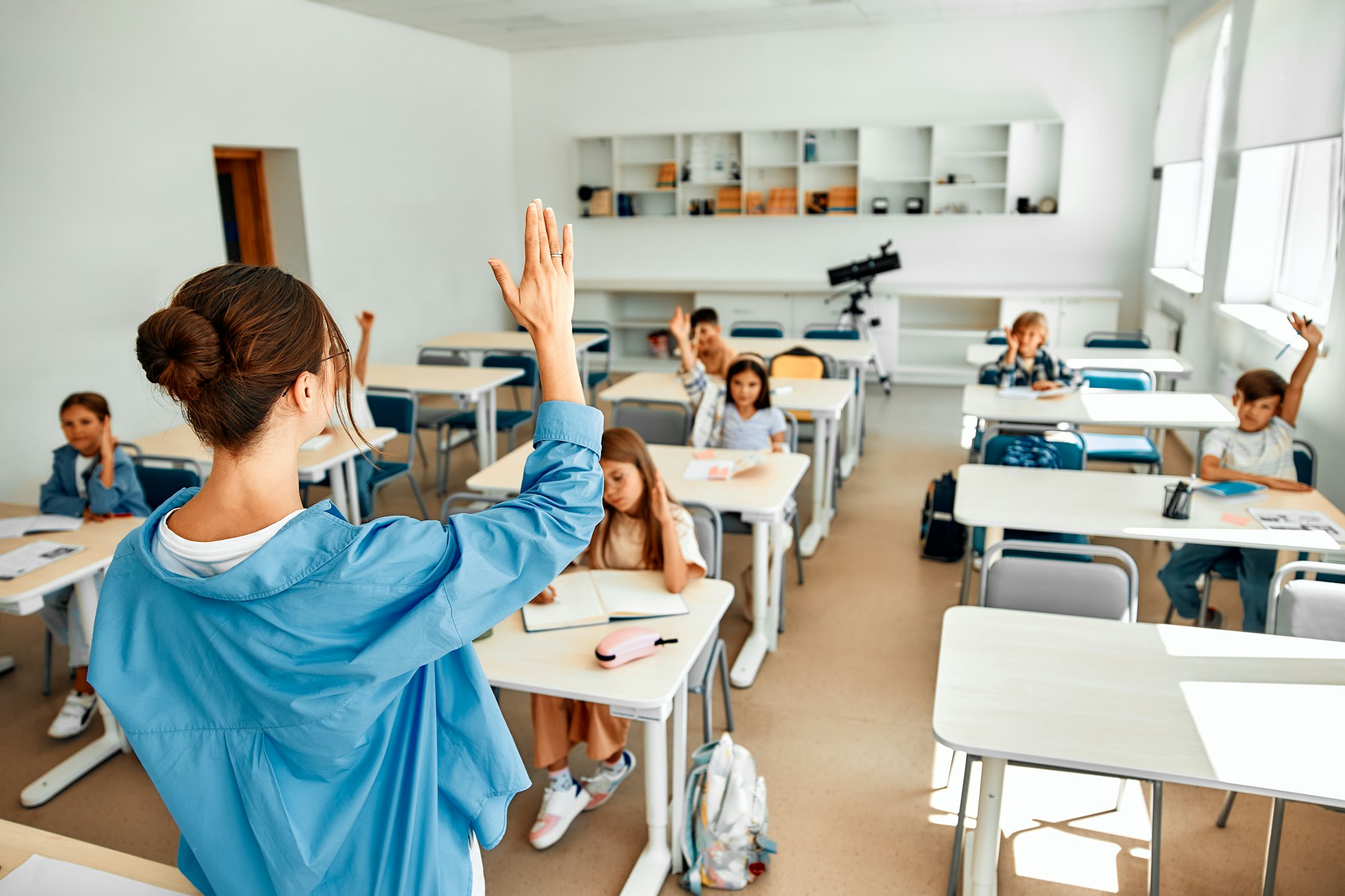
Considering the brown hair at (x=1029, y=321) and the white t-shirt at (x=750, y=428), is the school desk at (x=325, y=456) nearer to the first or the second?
the white t-shirt at (x=750, y=428)

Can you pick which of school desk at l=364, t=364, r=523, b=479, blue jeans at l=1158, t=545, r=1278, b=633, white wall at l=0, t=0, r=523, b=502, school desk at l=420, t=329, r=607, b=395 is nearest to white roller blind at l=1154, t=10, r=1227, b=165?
blue jeans at l=1158, t=545, r=1278, b=633

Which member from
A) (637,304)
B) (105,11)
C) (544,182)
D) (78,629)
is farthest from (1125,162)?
(78,629)

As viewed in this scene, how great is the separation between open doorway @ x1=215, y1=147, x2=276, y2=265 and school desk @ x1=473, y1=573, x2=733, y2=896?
556cm

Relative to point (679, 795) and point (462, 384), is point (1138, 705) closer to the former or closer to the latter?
point (679, 795)

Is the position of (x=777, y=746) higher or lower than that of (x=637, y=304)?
lower

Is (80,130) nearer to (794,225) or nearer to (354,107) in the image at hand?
(354,107)

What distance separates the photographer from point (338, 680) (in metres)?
0.97

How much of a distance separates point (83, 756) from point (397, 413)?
7.66ft

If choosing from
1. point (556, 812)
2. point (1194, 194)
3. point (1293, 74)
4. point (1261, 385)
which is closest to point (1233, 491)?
point (1261, 385)

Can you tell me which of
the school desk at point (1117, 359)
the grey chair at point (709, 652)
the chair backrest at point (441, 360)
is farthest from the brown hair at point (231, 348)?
the chair backrest at point (441, 360)

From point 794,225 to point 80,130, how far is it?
19.8 feet

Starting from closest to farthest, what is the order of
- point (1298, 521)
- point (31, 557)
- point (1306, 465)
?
point (31, 557), point (1298, 521), point (1306, 465)

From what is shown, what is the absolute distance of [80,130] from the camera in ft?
16.9

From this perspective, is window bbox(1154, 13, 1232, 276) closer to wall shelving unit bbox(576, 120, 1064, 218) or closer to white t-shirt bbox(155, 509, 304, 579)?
wall shelving unit bbox(576, 120, 1064, 218)
